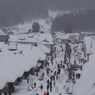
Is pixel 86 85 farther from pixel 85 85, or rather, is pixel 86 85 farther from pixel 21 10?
pixel 21 10

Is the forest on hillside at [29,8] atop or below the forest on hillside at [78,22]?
atop

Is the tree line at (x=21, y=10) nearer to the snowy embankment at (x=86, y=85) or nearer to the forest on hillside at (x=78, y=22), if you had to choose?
the forest on hillside at (x=78, y=22)

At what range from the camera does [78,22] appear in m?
112

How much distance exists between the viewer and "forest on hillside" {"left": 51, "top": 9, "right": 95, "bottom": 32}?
345ft

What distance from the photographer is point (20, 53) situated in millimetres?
17547

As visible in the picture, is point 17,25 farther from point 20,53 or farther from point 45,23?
point 20,53

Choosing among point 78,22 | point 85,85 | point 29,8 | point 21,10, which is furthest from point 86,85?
point 29,8

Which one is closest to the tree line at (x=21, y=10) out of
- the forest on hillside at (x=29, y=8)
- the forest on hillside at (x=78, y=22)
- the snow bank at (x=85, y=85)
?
the forest on hillside at (x=29, y=8)

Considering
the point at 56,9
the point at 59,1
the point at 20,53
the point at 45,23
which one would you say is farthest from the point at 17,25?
the point at 20,53

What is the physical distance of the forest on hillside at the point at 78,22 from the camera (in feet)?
345

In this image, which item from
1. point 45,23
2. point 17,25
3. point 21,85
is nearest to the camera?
point 21,85

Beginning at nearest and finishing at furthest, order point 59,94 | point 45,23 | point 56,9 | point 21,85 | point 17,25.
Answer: point 59,94, point 21,85, point 17,25, point 45,23, point 56,9

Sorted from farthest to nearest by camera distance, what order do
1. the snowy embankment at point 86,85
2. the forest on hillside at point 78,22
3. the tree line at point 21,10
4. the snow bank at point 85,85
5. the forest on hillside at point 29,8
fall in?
the tree line at point 21,10 < the forest on hillside at point 29,8 < the forest on hillside at point 78,22 < the snow bank at point 85,85 < the snowy embankment at point 86,85

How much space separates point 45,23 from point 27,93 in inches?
4996
